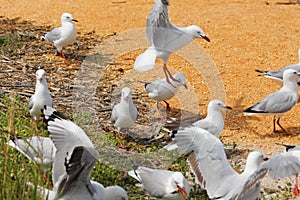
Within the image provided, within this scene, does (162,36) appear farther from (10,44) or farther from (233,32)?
(233,32)

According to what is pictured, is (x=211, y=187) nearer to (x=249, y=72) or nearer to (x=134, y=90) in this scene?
(x=134, y=90)

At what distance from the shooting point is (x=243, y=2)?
13109 millimetres

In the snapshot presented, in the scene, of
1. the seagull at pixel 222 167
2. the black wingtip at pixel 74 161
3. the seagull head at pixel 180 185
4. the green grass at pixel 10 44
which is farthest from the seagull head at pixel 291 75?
the green grass at pixel 10 44

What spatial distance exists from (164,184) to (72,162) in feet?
3.35

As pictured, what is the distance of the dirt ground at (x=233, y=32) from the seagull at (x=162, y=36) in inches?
33.1

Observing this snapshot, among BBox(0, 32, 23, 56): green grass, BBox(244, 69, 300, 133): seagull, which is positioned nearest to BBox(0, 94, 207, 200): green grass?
BBox(244, 69, 300, 133): seagull

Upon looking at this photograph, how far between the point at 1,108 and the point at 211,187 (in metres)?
3.18

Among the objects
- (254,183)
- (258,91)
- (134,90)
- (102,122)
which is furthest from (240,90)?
(254,183)

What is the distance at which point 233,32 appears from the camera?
11.2 m

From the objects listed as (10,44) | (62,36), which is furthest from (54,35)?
(10,44)

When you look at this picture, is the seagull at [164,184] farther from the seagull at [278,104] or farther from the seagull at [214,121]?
the seagull at [278,104]

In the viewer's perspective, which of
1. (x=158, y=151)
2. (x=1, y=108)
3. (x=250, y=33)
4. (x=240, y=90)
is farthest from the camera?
(x=250, y=33)

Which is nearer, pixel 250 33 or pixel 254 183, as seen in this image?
pixel 254 183

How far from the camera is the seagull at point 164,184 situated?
5691 millimetres
